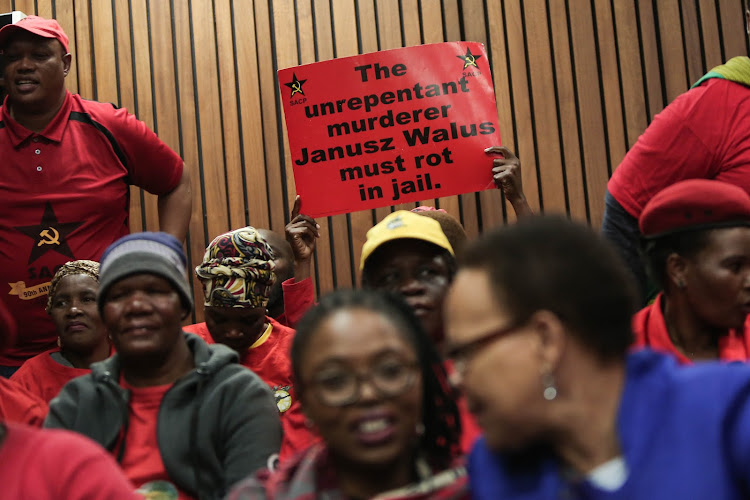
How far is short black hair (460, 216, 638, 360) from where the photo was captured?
4.30 feet

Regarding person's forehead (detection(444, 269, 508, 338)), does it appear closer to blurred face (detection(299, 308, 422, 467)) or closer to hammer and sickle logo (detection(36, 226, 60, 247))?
blurred face (detection(299, 308, 422, 467))

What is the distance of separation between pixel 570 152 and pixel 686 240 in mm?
2439

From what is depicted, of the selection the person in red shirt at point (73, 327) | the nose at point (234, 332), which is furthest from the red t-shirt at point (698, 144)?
the person in red shirt at point (73, 327)

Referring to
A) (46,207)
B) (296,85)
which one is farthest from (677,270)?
(46,207)

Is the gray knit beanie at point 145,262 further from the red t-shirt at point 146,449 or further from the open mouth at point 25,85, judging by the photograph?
the open mouth at point 25,85

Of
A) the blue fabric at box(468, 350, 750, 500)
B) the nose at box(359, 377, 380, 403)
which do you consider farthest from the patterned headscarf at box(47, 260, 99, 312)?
the blue fabric at box(468, 350, 750, 500)

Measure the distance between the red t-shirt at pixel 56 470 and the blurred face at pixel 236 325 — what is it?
1460 mm

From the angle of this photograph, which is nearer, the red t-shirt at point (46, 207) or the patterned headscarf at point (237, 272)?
the patterned headscarf at point (237, 272)

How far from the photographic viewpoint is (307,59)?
191 inches

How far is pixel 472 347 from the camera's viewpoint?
4.41 feet

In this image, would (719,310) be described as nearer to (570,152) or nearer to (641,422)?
(641,422)

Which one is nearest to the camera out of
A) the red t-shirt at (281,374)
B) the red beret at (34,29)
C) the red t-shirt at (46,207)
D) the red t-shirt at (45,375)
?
the red t-shirt at (281,374)

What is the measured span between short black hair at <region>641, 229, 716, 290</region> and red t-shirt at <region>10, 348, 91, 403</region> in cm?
193

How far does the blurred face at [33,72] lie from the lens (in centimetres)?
337
